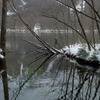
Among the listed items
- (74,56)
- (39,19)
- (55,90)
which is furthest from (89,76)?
(39,19)

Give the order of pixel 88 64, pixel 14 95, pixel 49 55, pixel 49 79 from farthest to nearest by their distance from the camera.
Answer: pixel 49 55
pixel 88 64
pixel 49 79
pixel 14 95

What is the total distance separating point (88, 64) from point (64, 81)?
7.00 feet

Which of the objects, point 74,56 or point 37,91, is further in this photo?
point 74,56

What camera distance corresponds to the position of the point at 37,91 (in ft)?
16.8

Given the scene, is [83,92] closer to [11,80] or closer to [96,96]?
[96,96]

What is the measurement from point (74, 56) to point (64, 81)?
3130 millimetres

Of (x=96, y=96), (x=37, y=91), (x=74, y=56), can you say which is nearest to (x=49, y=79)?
(x=37, y=91)

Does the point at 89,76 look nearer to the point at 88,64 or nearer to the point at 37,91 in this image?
the point at 37,91

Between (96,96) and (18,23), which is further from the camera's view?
(18,23)

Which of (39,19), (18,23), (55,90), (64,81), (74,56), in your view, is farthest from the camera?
(39,19)

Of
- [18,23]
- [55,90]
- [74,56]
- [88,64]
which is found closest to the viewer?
[55,90]

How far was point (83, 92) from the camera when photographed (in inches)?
176

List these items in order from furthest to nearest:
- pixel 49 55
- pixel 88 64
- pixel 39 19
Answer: pixel 39 19
pixel 49 55
pixel 88 64

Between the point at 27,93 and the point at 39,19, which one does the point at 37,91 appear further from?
the point at 39,19
